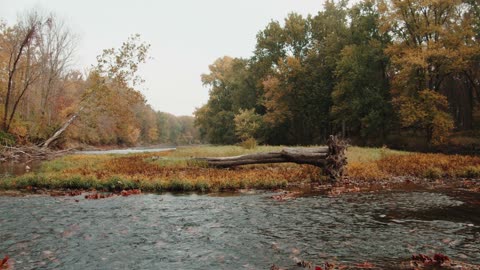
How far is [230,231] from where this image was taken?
28.5ft

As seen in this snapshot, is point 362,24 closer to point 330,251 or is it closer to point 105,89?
point 105,89

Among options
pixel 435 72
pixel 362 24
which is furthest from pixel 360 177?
pixel 362 24

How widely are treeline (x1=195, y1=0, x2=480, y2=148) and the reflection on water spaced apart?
3061 centimetres

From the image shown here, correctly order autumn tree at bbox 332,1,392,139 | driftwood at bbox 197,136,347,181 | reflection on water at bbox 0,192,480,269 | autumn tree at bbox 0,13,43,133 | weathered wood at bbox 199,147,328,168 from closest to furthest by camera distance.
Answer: reflection on water at bbox 0,192,480,269
driftwood at bbox 197,136,347,181
weathered wood at bbox 199,147,328,168
autumn tree at bbox 0,13,43,133
autumn tree at bbox 332,1,392,139

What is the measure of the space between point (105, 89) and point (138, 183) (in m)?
24.8

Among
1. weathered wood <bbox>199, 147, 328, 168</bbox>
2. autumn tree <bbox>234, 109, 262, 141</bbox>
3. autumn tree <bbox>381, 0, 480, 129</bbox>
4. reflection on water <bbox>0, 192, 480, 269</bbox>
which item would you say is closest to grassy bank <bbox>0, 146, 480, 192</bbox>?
weathered wood <bbox>199, 147, 328, 168</bbox>

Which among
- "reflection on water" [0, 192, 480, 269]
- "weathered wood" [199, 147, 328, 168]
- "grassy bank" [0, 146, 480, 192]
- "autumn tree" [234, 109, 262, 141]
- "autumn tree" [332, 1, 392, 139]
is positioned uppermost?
"autumn tree" [332, 1, 392, 139]

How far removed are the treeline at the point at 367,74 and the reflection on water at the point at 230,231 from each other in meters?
30.6

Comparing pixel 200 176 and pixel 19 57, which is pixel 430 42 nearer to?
pixel 200 176

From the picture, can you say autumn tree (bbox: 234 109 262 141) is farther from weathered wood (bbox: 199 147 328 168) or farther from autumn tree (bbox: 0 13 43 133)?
weathered wood (bbox: 199 147 328 168)

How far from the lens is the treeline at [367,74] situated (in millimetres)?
38406

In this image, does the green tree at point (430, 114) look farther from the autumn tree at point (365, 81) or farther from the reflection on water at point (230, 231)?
the reflection on water at point (230, 231)

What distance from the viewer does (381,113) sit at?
4550 cm

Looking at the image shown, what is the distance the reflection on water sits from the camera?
263 inches
